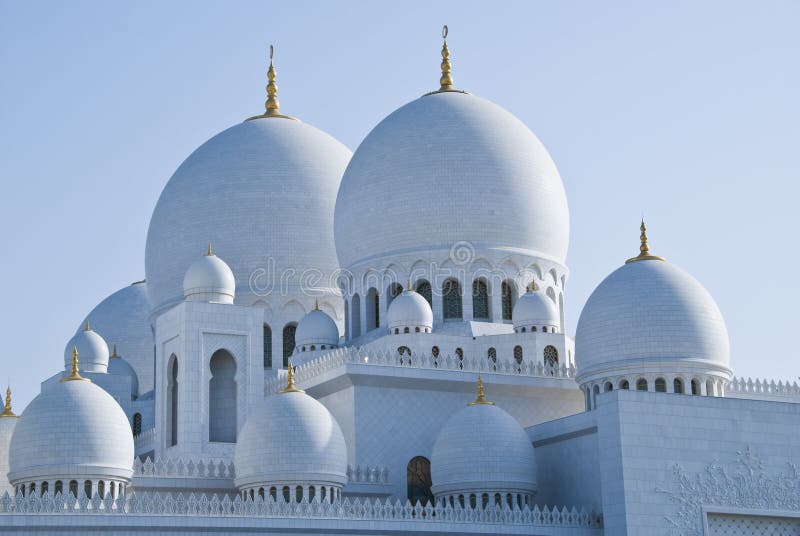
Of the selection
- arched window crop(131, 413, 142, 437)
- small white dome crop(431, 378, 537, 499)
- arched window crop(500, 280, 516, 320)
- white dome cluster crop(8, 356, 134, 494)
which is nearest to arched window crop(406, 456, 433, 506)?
small white dome crop(431, 378, 537, 499)

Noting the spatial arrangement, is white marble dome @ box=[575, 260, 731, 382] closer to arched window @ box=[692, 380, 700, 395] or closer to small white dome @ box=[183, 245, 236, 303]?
arched window @ box=[692, 380, 700, 395]

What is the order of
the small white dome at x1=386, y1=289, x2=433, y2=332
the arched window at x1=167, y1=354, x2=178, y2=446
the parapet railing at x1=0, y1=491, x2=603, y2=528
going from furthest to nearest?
the small white dome at x1=386, y1=289, x2=433, y2=332, the arched window at x1=167, y1=354, x2=178, y2=446, the parapet railing at x1=0, y1=491, x2=603, y2=528

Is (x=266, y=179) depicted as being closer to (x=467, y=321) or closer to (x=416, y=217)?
(x=416, y=217)

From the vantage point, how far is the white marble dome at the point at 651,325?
28.6m

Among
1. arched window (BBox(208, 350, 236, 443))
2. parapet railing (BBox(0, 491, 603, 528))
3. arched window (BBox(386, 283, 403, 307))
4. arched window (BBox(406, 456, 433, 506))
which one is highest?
arched window (BBox(386, 283, 403, 307))

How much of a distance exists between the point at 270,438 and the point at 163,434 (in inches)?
222

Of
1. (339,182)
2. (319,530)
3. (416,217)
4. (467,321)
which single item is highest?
(339,182)

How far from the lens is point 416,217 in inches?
1320

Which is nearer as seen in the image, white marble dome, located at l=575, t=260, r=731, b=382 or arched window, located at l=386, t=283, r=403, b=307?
white marble dome, located at l=575, t=260, r=731, b=382

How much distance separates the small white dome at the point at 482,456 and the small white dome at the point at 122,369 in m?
12.6

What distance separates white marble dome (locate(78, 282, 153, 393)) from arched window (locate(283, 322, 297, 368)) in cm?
558

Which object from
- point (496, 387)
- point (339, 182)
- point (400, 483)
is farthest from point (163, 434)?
point (339, 182)

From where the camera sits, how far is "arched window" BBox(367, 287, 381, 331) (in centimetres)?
3391

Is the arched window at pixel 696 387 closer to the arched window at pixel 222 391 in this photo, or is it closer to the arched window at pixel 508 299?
the arched window at pixel 508 299
